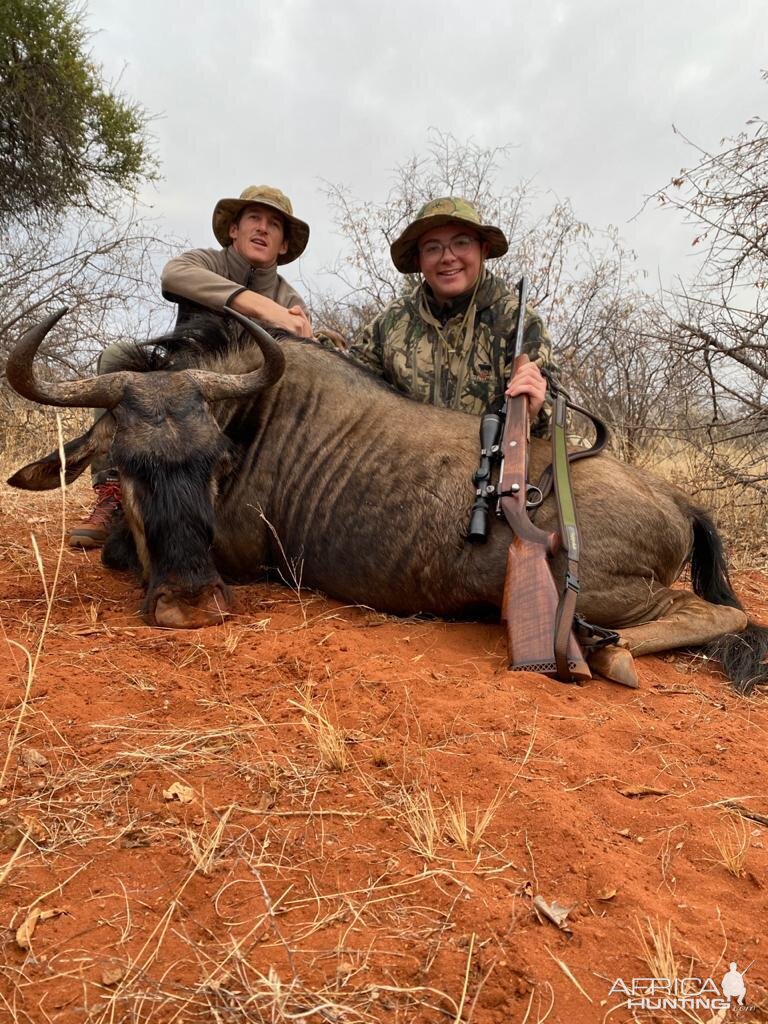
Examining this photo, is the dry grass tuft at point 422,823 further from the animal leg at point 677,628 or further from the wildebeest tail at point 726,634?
the wildebeest tail at point 726,634

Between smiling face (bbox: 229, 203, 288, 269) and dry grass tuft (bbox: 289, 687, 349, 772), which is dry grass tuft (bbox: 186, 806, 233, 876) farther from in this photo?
smiling face (bbox: 229, 203, 288, 269)

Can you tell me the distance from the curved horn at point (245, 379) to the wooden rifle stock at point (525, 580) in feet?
4.21

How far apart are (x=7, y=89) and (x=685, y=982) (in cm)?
1329

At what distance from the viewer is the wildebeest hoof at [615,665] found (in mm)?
3078

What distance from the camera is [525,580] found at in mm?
3279

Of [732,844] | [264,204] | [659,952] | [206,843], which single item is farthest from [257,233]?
[659,952]

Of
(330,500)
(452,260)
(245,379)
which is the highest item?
(452,260)

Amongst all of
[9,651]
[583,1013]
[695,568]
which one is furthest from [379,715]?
[695,568]

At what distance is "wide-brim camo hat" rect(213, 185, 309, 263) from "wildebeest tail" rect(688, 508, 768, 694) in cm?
380

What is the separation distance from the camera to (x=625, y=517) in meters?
3.68

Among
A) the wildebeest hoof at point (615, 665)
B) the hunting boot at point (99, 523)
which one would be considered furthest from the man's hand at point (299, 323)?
the wildebeest hoof at point (615, 665)

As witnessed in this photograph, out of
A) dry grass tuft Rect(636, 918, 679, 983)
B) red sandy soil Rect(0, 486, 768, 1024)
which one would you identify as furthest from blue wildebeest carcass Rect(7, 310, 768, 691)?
dry grass tuft Rect(636, 918, 679, 983)

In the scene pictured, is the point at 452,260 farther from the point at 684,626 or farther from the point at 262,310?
the point at 684,626

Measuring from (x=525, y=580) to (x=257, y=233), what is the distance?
151 inches
